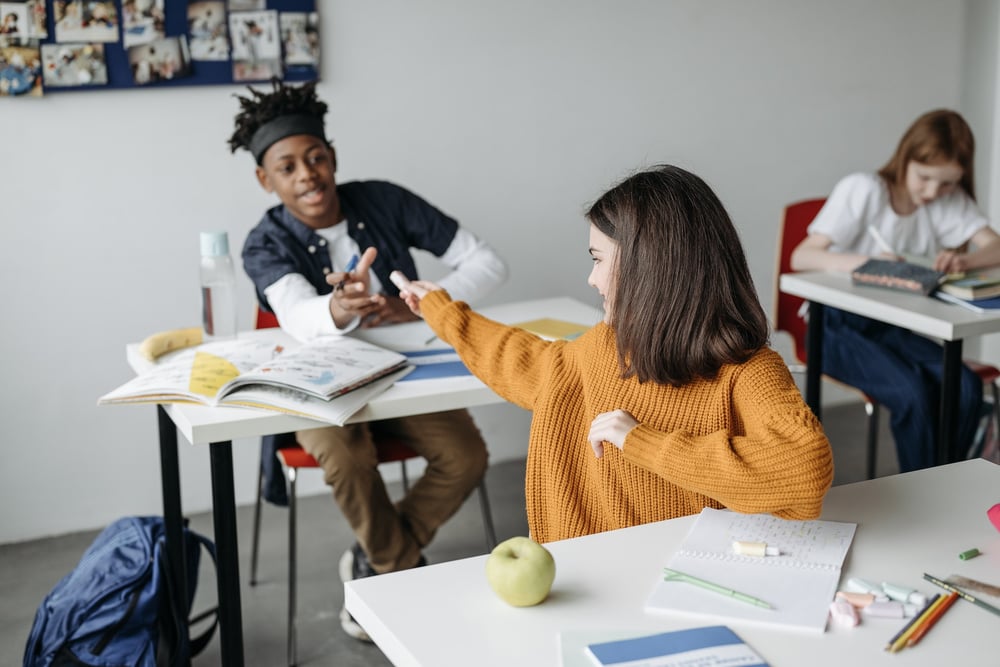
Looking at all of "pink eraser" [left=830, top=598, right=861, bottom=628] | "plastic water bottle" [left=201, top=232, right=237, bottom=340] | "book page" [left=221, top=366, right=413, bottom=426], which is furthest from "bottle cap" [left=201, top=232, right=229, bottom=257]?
"pink eraser" [left=830, top=598, right=861, bottom=628]

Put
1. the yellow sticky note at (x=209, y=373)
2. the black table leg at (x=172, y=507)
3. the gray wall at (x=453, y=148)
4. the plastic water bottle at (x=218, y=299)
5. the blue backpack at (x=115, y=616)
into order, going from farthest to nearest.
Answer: the gray wall at (x=453, y=148) → the plastic water bottle at (x=218, y=299) → the black table leg at (x=172, y=507) → the blue backpack at (x=115, y=616) → the yellow sticky note at (x=209, y=373)

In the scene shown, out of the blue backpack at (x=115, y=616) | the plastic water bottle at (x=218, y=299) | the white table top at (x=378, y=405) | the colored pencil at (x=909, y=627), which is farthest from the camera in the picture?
the plastic water bottle at (x=218, y=299)

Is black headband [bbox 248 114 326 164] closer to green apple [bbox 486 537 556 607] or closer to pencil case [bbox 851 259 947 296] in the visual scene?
pencil case [bbox 851 259 947 296]

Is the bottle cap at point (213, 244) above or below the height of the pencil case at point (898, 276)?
above

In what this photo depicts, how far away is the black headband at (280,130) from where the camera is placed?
99.3 inches

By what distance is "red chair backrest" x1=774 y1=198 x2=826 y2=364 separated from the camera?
312 cm

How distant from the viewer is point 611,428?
140 cm

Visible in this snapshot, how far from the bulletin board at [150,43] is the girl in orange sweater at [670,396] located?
1.74 meters

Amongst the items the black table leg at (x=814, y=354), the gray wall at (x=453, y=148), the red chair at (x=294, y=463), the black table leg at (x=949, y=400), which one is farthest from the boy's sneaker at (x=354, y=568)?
the black table leg at (x=949, y=400)

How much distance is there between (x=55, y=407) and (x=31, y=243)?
0.45m

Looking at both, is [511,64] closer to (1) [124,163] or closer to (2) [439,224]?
(2) [439,224]

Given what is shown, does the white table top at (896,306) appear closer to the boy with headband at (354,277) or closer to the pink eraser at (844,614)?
the boy with headband at (354,277)

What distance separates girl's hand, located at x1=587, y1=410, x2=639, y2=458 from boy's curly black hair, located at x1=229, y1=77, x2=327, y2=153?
4.67 ft

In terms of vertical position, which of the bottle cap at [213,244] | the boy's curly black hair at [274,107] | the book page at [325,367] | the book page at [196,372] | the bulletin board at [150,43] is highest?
the bulletin board at [150,43]
